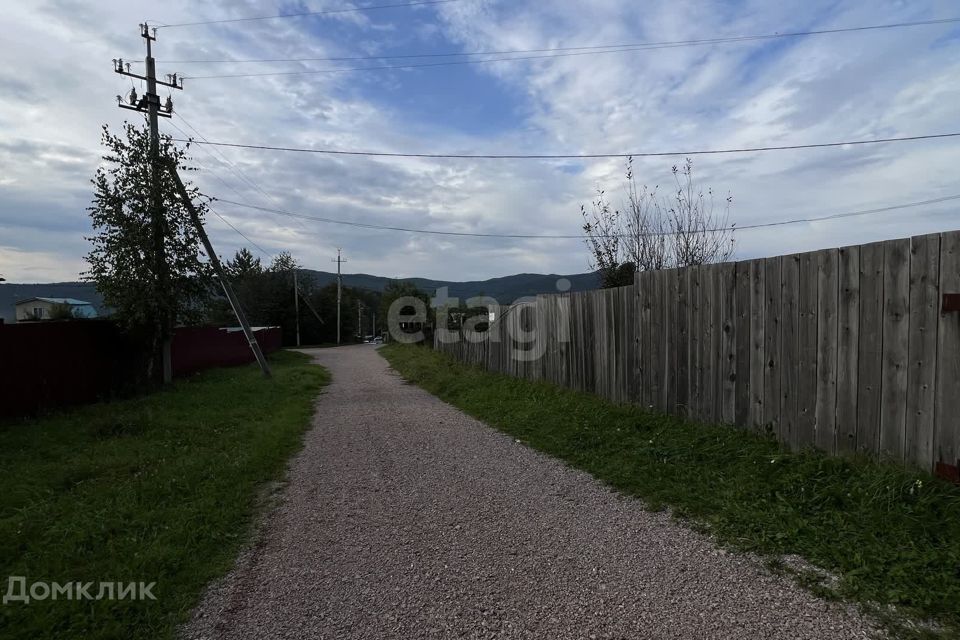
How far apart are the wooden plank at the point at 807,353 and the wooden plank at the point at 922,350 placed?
79 cm

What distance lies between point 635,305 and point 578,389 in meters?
2.09

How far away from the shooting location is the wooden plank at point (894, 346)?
3.89 m

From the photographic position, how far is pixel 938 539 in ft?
10.0

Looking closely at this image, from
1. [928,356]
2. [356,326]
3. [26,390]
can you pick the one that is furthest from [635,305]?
[356,326]

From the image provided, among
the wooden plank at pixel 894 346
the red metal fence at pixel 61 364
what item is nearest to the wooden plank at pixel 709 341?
the wooden plank at pixel 894 346

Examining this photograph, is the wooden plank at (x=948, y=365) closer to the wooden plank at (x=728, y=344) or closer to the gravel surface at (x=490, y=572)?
the gravel surface at (x=490, y=572)

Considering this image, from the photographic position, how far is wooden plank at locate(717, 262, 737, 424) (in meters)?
5.52

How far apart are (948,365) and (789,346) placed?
131 centimetres

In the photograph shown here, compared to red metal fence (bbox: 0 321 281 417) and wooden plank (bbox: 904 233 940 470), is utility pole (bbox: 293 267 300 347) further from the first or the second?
wooden plank (bbox: 904 233 940 470)

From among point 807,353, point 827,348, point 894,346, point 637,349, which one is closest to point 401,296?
point 637,349

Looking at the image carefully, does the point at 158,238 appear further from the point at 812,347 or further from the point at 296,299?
the point at 296,299

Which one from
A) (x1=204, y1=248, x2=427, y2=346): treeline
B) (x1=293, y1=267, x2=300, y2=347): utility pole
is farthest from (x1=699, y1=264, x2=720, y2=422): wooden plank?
(x1=293, y1=267, x2=300, y2=347): utility pole

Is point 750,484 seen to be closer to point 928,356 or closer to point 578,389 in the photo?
point 928,356

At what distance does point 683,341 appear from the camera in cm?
628
